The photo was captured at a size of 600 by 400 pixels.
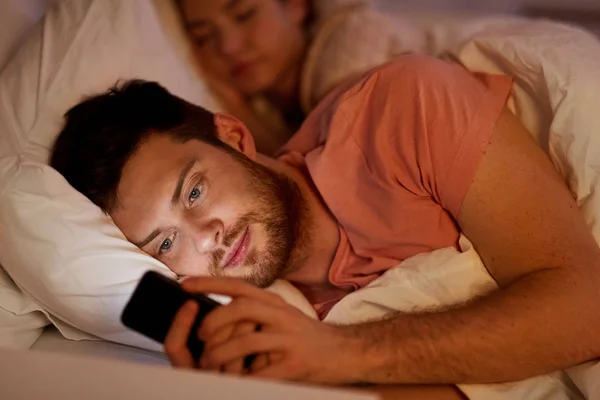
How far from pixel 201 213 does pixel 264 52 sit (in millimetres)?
520

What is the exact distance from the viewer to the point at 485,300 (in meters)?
0.84

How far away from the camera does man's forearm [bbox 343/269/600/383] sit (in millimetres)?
789

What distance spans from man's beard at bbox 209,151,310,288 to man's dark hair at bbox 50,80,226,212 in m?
0.09

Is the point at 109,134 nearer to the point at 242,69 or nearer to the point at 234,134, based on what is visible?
the point at 234,134

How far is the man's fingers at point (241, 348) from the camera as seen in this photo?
2.25ft

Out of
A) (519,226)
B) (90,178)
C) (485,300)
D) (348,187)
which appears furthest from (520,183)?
(90,178)

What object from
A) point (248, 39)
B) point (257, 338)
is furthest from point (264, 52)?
point (257, 338)

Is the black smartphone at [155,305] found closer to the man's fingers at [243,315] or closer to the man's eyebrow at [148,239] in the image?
the man's fingers at [243,315]

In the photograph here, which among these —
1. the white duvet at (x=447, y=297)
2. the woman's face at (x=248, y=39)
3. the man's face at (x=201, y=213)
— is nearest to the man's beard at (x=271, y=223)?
the man's face at (x=201, y=213)

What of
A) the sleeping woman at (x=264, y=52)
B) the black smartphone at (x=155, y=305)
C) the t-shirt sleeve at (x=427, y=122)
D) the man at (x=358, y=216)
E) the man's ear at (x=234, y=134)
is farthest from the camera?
the sleeping woman at (x=264, y=52)

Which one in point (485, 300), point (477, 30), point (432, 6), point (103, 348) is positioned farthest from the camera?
point (432, 6)

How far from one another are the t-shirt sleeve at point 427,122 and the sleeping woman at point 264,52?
27cm

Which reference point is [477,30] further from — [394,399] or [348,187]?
[394,399]

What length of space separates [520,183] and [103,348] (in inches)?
24.6
